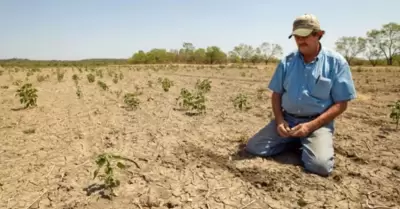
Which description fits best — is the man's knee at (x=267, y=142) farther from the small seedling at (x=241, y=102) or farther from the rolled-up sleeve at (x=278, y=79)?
the small seedling at (x=241, y=102)

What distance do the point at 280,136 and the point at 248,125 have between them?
5.87 ft

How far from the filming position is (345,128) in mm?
5020

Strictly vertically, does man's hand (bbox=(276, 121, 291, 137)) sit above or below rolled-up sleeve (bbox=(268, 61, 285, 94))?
below

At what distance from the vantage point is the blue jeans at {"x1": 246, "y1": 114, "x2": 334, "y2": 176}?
3004 mm

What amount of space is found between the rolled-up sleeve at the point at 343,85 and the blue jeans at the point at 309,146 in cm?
34

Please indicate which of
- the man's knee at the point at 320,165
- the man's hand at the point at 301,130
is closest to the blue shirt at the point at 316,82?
the man's hand at the point at 301,130

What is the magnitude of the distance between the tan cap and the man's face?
0.25 feet

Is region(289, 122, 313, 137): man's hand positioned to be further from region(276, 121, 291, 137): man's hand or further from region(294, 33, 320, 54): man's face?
region(294, 33, 320, 54): man's face

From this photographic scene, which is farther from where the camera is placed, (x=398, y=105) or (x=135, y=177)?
(x=398, y=105)

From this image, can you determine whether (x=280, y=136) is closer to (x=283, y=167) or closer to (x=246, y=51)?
(x=283, y=167)

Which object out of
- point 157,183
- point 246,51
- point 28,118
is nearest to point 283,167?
point 157,183

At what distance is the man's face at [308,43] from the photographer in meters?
3.12

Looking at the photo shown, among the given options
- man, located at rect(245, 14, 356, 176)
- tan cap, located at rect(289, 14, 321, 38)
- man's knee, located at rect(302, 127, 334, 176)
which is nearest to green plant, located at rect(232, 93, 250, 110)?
man, located at rect(245, 14, 356, 176)

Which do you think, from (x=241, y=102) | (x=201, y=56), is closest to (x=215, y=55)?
(x=201, y=56)
